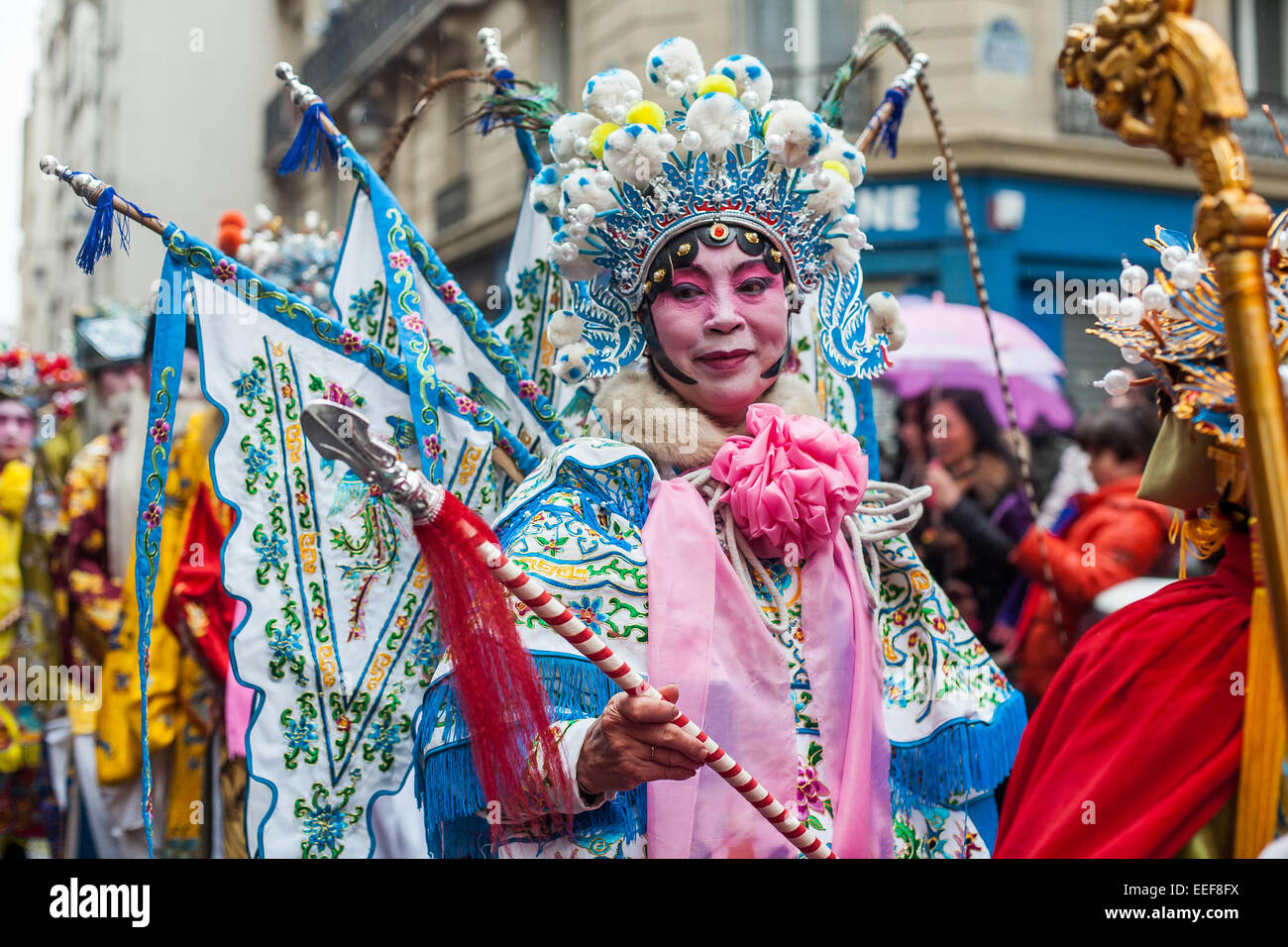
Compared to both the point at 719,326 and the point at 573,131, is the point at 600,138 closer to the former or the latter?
the point at 573,131

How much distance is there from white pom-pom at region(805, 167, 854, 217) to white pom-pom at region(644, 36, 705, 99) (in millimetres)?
321

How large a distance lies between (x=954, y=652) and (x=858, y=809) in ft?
1.47

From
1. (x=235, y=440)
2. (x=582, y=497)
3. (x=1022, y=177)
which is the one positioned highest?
(x=1022, y=177)

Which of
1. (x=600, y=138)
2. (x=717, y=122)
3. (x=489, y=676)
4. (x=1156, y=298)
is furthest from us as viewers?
(x=600, y=138)

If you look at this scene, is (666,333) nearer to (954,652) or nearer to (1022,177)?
(954,652)

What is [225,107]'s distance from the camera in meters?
18.0

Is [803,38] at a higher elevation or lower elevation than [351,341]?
higher

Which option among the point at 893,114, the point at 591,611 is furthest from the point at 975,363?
the point at 591,611

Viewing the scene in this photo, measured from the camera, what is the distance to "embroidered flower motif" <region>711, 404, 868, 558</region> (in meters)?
2.24

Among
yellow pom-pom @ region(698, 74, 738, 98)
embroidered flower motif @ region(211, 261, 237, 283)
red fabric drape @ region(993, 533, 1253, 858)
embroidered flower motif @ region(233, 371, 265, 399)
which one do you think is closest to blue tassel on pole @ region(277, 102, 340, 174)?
embroidered flower motif @ region(211, 261, 237, 283)

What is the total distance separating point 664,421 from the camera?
2.43m

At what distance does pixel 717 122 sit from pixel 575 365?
526 mm

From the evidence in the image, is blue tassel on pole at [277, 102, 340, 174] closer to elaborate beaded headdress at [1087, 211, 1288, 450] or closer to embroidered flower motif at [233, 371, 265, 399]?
embroidered flower motif at [233, 371, 265, 399]
